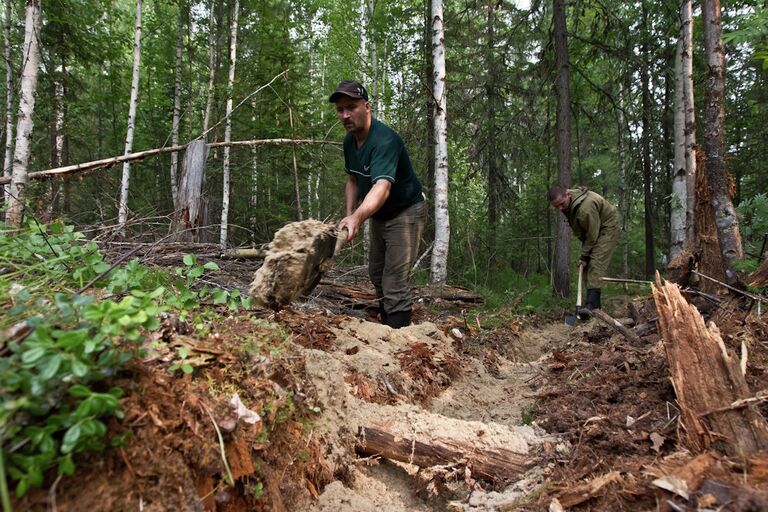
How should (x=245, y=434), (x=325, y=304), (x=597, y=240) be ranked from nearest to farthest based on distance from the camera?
(x=245, y=434)
(x=325, y=304)
(x=597, y=240)

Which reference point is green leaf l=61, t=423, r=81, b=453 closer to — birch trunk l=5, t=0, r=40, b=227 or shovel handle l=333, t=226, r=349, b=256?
shovel handle l=333, t=226, r=349, b=256

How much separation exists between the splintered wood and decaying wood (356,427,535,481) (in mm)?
1002

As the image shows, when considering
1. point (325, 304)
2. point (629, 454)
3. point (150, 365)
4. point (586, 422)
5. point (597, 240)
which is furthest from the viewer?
point (597, 240)

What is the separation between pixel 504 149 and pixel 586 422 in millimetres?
11401

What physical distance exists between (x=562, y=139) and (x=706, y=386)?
25.9 ft

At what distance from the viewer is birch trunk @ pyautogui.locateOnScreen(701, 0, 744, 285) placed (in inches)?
159

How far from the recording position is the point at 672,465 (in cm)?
153

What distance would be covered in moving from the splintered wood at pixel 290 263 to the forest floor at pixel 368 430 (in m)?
0.22

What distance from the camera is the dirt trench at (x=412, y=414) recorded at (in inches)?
80.4

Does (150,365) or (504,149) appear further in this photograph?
(504,149)

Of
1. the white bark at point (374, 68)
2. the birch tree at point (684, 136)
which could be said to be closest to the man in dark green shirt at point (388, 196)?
the birch tree at point (684, 136)

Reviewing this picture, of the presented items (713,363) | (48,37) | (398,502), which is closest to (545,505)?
(398,502)

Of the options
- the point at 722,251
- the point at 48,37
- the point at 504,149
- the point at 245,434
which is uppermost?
the point at 48,37

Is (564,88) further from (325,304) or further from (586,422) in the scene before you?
(586,422)
